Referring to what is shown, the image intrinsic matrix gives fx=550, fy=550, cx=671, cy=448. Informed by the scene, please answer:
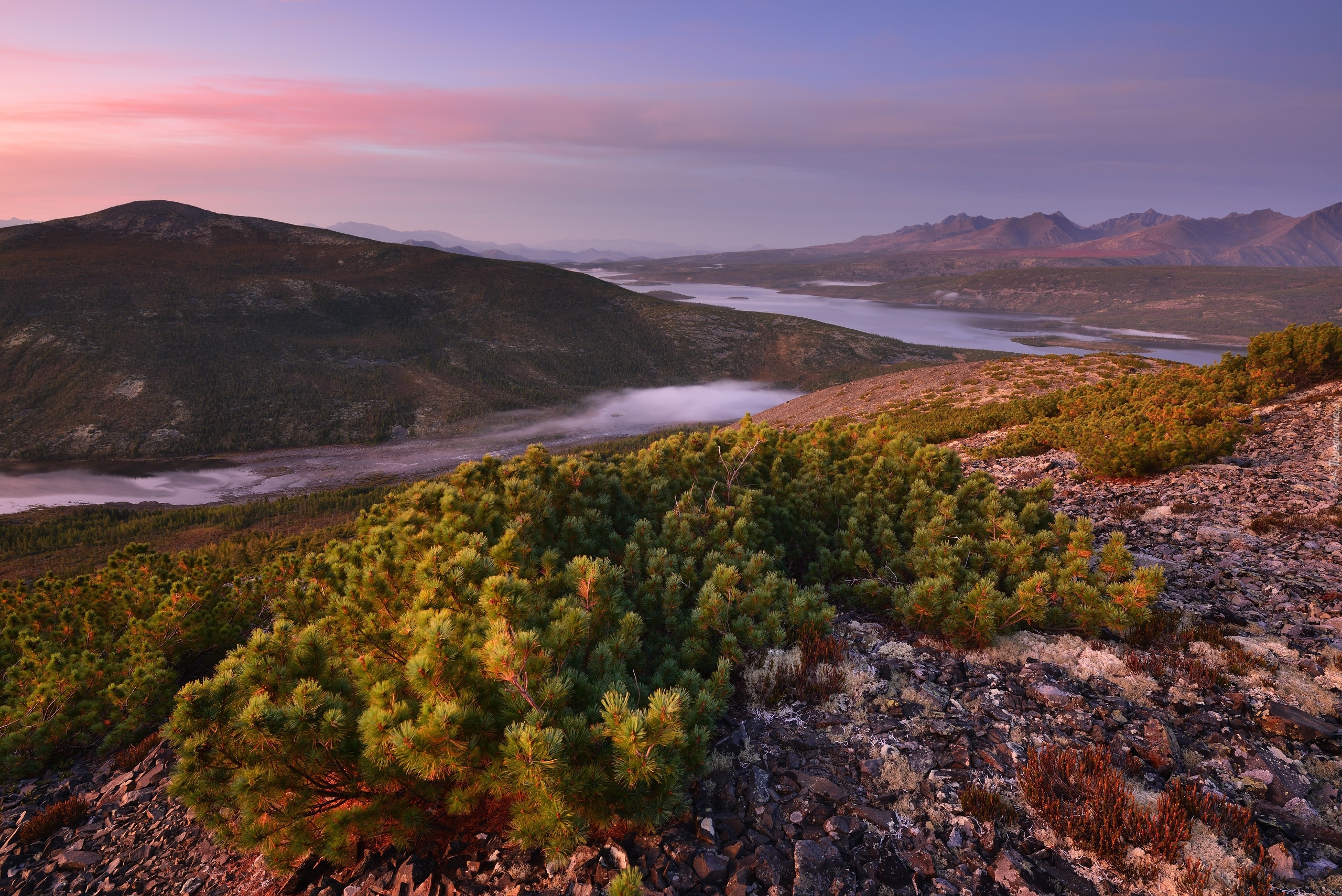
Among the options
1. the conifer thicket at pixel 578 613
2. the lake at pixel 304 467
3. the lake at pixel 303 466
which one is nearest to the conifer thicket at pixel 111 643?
the conifer thicket at pixel 578 613

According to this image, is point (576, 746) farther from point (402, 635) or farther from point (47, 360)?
point (47, 360)

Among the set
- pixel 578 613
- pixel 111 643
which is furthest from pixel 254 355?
pixel 578 613

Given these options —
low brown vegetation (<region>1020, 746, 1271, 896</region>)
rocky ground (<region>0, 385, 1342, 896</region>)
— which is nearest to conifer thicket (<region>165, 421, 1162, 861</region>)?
rocky ground (<region>0, 385, 1342, 896</region>)

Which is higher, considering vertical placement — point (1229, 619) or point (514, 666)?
point (514, 666)

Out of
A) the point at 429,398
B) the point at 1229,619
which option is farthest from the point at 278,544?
the point at 429,398

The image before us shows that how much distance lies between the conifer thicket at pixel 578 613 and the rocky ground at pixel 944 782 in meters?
0.48

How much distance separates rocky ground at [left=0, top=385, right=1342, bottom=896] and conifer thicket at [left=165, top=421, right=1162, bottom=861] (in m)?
0.48

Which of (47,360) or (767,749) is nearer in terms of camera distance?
(767,749)

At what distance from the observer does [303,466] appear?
357 ft

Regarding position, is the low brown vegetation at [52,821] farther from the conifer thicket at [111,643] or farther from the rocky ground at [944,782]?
the conifer thicket at [111,643]

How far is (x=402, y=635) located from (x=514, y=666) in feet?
6.49

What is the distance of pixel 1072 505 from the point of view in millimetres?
13617

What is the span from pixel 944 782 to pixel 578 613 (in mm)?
3895

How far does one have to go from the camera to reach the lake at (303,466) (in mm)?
93938
